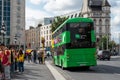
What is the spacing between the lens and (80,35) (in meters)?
28.0

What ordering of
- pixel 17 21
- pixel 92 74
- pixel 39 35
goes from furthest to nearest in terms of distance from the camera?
1. pixel 39 35
2. pixel 17 21
3. pixel 92 74

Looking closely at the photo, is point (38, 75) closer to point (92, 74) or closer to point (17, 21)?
point (92, 74)

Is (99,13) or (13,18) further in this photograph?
(99,13)

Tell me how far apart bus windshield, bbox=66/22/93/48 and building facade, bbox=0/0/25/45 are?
253ft

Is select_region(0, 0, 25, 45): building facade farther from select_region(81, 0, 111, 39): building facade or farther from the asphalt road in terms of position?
the asphalt road

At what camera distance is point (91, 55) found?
2809cm

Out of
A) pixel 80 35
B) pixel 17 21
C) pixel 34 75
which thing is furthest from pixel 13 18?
pixel 34 75

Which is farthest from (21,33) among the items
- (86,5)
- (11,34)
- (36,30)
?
(36,30)

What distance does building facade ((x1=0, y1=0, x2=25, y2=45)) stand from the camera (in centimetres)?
10706

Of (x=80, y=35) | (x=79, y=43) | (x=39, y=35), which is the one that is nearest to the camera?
(x=79, y=43)

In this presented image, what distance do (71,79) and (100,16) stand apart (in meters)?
144

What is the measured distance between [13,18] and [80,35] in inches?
3303

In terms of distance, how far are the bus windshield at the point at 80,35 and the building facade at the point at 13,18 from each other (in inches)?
3039

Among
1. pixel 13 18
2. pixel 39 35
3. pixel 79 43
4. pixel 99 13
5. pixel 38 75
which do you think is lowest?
pixel 38 75
